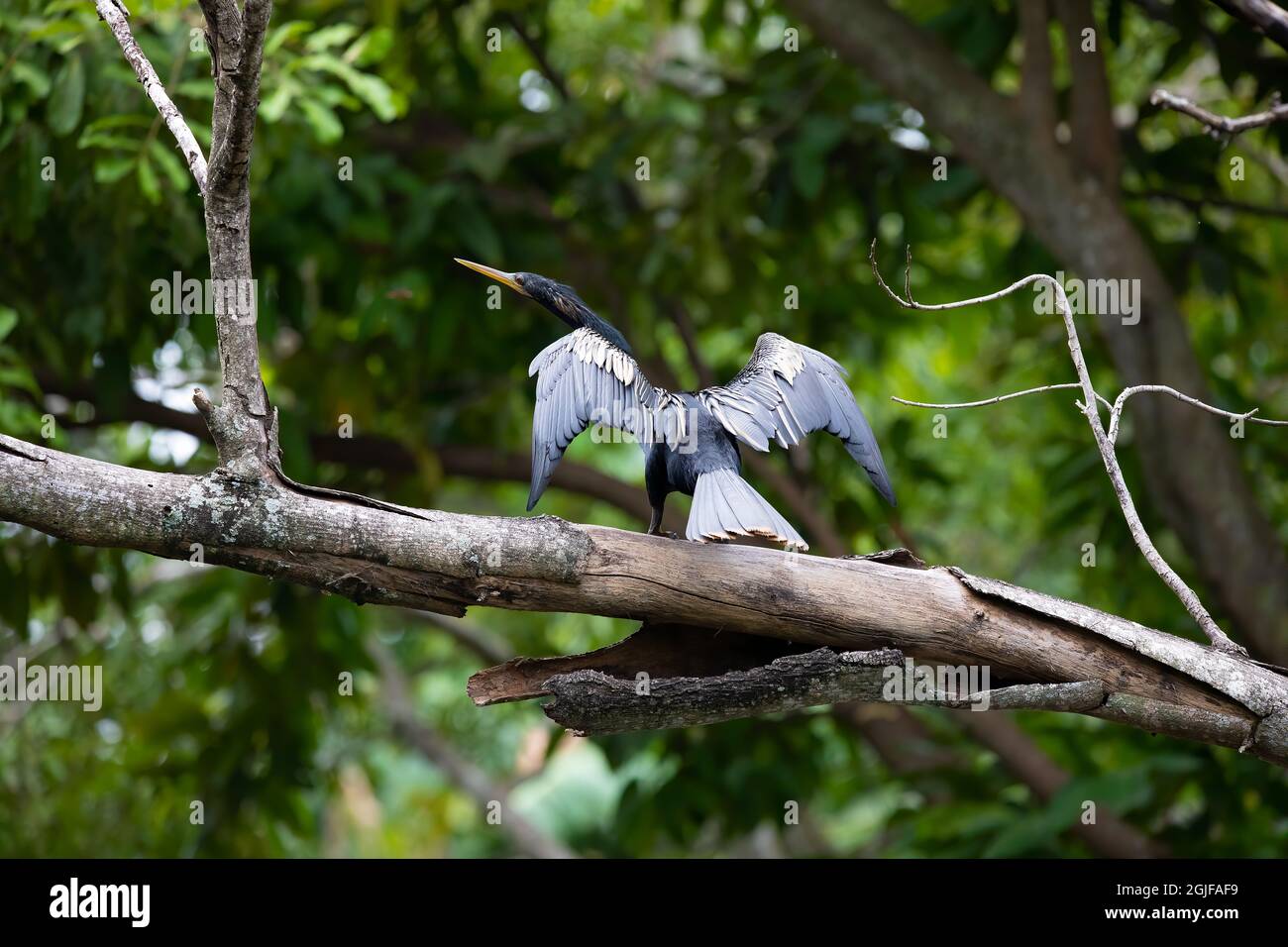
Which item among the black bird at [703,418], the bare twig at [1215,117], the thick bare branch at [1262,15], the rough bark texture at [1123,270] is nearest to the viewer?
the black bird at [703,418]

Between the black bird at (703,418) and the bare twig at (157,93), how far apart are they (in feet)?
3.18

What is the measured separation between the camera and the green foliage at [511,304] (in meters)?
5.36

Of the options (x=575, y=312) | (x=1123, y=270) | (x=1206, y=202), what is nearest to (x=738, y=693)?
(x=575, y=312)

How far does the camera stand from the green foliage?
5.36 meters

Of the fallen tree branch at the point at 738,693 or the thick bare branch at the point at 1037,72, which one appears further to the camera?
the thick bare branch at the point at 1037,72

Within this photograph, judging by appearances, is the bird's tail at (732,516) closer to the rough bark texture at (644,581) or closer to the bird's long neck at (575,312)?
the rough bark texture at (644,581)

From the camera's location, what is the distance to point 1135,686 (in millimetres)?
3246

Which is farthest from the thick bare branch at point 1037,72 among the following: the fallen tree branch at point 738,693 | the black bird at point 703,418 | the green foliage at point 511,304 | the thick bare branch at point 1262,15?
the fallen tree branch at point 738,693

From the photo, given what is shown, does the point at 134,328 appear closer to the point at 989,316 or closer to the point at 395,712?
the point at 989,316

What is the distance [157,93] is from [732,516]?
1.75 meters

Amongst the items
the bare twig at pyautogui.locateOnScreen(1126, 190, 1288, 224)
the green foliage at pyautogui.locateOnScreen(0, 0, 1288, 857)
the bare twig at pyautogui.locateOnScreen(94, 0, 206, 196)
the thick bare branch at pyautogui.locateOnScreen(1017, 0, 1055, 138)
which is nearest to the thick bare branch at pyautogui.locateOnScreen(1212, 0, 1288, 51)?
the green foliage at pyautogui.locateOnScreen(0, 0, 1288, 857)

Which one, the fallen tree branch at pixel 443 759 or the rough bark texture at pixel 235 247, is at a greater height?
the rough bark texture at pixel 235 247

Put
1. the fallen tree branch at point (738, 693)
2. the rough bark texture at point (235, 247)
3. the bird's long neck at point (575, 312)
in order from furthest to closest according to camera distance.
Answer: the bird's long neck at point (575, 312)
the fallen tree branch at point (738, 693)
the rough bark texture at point (235, 247)

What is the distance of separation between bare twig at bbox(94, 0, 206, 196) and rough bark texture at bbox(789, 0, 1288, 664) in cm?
323
